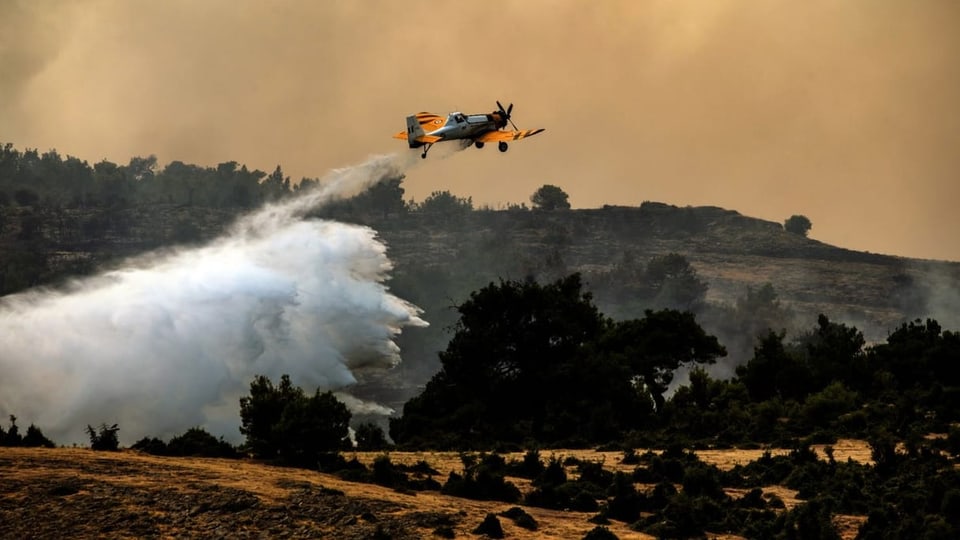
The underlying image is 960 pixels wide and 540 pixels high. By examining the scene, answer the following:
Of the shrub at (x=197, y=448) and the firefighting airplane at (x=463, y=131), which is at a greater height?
the firefighting airplane at (x=463, y=131)

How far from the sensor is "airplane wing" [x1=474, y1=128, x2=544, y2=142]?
75688 millimetres

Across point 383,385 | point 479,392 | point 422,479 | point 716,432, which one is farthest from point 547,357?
point 383,385

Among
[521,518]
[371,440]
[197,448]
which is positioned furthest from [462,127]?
[521,518]

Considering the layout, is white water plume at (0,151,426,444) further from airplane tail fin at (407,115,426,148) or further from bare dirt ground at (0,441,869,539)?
bare dirt ground at (0,441,869,539)

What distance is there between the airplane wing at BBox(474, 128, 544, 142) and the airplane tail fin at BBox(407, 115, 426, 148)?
336 centimetres

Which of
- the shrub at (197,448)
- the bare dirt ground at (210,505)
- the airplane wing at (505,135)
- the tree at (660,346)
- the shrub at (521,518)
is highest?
the airplane wing at (505,135)

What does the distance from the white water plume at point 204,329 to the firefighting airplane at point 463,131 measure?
31.2 feet

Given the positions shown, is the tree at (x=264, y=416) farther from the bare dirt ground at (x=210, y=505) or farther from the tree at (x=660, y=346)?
the tree at (x=660, y=346)

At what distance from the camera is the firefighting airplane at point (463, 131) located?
76.4 meters

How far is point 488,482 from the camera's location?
4488 centimetres

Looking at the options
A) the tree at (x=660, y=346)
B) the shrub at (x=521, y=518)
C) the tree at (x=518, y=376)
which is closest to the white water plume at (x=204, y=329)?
the tree at (x=518, y=376)

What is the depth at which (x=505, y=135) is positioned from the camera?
76375 millimetres

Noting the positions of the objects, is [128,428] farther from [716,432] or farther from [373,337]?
[716,432]

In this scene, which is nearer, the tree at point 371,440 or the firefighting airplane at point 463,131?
the tree at point 371,440
